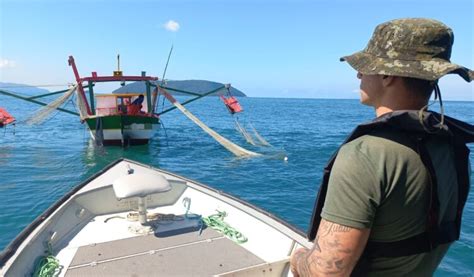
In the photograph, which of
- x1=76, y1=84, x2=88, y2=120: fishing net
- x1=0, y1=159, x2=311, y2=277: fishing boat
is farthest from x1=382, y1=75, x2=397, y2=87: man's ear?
x1=76, y1=84, x2=88, y2=120: fishing net

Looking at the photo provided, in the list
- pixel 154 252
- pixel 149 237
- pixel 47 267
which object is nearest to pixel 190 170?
pixel 149 237

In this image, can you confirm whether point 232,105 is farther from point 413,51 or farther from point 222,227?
point 413,51

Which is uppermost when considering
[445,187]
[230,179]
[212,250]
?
[445,187]

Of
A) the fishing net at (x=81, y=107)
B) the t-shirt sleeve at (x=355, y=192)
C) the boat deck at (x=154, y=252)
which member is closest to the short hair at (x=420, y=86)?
the t-shirt sleeve at (x=355, y=192)

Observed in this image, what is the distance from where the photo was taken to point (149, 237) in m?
5.28

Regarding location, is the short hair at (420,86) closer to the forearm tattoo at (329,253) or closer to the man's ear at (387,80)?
the man's ear at (387,80)

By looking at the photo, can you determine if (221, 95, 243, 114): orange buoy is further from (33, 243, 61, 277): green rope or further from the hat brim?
the hat brim

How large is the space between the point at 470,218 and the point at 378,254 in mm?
10660

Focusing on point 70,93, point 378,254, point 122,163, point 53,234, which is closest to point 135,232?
point 53,234

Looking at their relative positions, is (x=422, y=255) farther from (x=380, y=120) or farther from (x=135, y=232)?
(x=135, y=232)

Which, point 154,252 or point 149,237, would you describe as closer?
point 154,252

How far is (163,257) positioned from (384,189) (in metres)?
3.73

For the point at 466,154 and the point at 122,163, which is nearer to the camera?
the point at 466,154

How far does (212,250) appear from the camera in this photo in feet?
16.2
